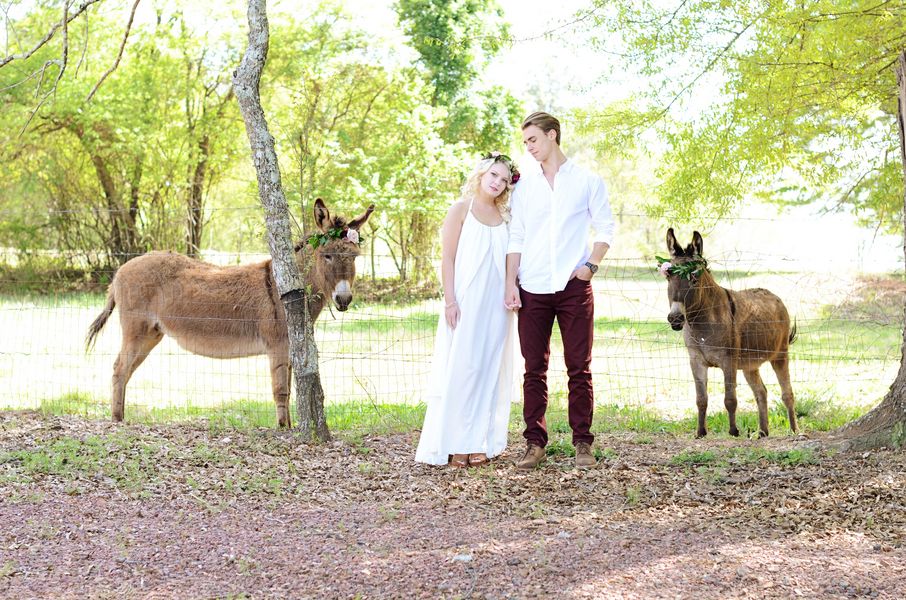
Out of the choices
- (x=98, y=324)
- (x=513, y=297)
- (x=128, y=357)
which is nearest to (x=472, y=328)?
(x=513, y=297)

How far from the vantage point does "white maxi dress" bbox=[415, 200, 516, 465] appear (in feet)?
18.3

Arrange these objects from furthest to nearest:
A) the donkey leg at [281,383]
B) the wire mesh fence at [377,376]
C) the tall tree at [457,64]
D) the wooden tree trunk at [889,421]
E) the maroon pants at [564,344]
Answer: the tall tree at [457,64] → the wire mesh fence at [377,376] → the donkey leg at [281,383] → the wooden tree trunk at [889,421] → the maroon pants at [564,344]

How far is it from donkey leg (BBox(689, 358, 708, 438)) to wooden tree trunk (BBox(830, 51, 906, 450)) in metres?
1.30

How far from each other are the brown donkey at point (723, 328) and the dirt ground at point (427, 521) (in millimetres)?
1069

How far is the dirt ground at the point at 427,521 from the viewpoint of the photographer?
3.76 m

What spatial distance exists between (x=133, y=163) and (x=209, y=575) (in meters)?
19.6

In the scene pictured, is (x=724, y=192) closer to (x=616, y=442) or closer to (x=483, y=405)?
(x=616, y=442)

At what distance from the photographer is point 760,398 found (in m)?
7.58

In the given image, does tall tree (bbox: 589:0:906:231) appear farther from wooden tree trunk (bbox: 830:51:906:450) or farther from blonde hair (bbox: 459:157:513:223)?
blonde hair (bbox: 459:157:513:223)

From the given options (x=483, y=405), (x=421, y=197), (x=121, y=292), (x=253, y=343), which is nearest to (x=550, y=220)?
(x=483, y=405)

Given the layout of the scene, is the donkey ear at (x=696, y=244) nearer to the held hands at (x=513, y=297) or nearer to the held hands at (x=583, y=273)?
the held hands at (x=583, y=273)

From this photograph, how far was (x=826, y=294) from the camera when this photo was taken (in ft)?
54.7

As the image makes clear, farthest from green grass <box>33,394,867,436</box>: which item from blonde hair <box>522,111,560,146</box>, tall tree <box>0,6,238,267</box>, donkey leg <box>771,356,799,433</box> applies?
tall tree <box>0,6,238,267</box>

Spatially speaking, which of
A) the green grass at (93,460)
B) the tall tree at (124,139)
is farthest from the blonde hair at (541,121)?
the tall tree at (124,139)
